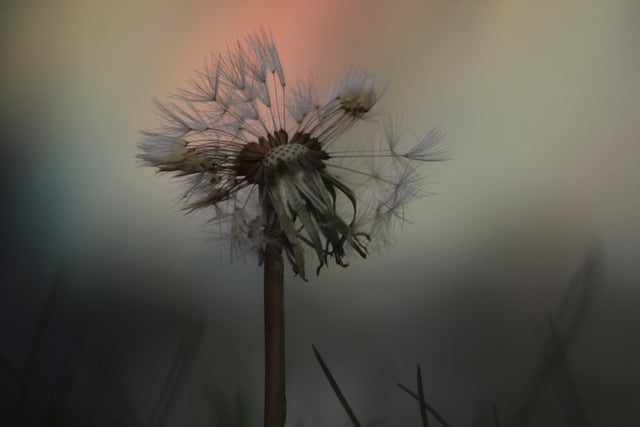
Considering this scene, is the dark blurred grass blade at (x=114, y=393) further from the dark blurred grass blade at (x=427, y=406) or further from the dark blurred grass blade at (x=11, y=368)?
the dark blurred grass blade at (x=427, y=406)

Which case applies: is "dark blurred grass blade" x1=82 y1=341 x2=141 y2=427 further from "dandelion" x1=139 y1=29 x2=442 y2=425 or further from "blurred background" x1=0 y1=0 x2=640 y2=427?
"dandelion" x1=139 y1=29 x2=442 y2=425

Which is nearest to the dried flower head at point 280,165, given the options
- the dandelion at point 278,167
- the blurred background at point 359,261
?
the dandelion at point 278,167

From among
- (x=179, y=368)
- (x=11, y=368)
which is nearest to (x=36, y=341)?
(x=11, y=368)

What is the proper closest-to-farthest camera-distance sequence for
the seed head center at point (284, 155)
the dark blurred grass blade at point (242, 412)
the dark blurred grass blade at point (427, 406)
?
1. the seed head center at point (284, 155)
2. the dark blurred grass blade at point (427, 406)
3. the dark blurred grass blade at point (242, 412)

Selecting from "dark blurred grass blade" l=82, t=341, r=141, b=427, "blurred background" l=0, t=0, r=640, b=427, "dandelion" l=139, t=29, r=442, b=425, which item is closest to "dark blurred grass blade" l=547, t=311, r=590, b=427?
"blurred background" l=0, t=0, r=640, b=427

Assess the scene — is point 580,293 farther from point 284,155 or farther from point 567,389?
point 284,155
